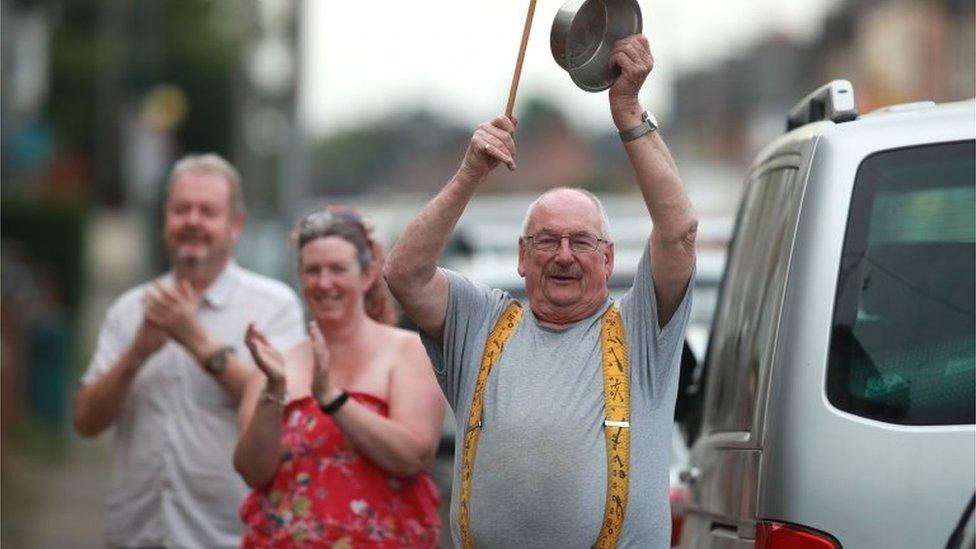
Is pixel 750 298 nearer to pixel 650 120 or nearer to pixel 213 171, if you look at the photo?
Result: pixel 650 120

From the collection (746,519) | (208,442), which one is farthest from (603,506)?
(208,442)

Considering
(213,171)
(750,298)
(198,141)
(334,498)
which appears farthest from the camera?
(198,141)

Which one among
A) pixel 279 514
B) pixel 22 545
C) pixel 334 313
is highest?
pixel 334 313

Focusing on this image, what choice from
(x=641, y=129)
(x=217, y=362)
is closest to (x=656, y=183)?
(x=641, y=129)

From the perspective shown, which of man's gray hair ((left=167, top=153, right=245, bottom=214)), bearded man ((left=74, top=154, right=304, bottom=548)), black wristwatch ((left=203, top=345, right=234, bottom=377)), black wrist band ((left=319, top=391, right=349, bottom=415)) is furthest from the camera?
man's gray hair ((left=167, top=153, right=245, bottom=214))

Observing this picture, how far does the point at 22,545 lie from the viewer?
13.7 m

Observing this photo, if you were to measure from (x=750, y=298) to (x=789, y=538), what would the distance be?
110 centimetres

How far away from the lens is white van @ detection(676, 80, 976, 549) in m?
4.35

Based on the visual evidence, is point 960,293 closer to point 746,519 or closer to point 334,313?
point 746,519

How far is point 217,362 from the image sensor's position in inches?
253

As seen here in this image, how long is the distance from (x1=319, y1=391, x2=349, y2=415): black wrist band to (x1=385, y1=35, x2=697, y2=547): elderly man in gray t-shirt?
652mm

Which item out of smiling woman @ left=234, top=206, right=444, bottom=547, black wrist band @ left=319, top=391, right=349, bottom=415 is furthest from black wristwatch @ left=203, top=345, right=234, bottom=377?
black wrist band @ left=319, top=391, right=349, bottom=415

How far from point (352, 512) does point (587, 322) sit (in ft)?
3.90

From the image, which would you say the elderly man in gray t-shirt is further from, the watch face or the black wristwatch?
the black wristwatch
